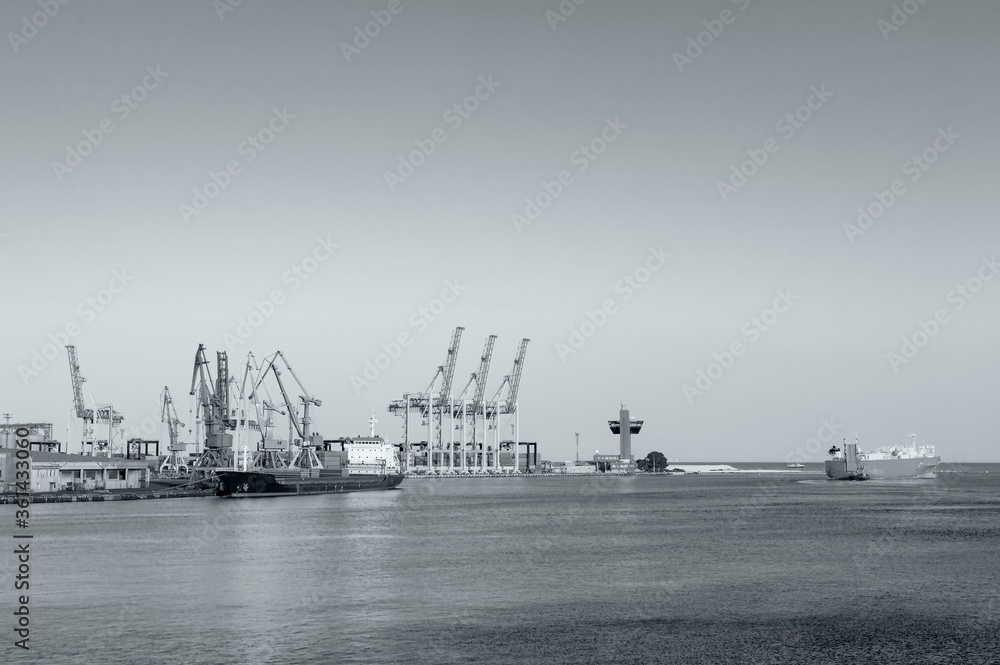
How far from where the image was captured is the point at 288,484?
121312 mm

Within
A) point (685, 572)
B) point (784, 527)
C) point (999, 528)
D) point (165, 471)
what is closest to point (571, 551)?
point (685, 572)

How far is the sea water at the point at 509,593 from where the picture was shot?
83.0 feet

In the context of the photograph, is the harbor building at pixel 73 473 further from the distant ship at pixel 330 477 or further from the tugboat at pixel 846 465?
the tugboat at pixel 846 465

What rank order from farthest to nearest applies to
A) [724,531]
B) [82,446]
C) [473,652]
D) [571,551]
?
[82,446] < [724,531] < [571,551] < [473,652]

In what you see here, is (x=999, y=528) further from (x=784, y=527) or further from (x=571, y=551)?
(x=571, y=551)

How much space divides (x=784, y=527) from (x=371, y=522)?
29.2 meters

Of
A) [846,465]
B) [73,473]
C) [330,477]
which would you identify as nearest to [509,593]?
[73,473]

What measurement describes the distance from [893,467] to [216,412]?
122382 mm

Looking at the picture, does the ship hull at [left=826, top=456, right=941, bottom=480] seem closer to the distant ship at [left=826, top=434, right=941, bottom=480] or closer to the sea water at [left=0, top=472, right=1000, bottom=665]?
the distant ship at [left=826, top=434, right=941, bottom=480]

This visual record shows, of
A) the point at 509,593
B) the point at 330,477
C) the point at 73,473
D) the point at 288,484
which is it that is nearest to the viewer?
the point at 509,593

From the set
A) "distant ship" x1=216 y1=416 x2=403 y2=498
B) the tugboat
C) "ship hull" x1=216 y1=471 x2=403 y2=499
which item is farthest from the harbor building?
the tugboat

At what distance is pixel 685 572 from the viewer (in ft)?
133

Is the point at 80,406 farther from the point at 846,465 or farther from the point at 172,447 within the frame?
the point at 846,465

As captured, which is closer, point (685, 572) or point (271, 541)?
point (685, 572)
